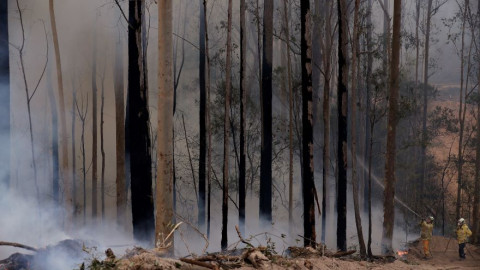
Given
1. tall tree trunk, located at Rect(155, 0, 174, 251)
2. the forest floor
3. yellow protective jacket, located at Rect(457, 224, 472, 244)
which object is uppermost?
tall tree trunk, located at Rect(155, 0, 174, 251)

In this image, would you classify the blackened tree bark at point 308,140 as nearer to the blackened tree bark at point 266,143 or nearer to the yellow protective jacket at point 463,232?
the yellow protective jacket at point 463,232

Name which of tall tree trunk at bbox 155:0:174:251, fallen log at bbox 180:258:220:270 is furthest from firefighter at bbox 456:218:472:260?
fallen log at bbox 180:258:220:270

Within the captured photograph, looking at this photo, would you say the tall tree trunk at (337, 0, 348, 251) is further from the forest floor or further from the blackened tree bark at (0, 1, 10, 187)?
the blackened tree bark at (0, 1, 10, 187)

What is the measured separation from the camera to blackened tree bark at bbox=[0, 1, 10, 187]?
63.2 feet

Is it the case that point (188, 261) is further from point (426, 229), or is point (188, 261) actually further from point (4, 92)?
point (4, 92)

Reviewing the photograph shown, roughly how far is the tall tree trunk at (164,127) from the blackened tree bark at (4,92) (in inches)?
388

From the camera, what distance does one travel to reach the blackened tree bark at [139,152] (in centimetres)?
1692

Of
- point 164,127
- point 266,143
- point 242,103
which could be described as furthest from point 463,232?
point 164,127

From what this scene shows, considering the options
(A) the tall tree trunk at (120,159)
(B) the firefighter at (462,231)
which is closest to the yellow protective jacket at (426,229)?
(B) the firefighter at (462,231)

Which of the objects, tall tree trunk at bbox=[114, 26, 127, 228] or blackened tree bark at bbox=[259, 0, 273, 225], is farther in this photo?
blackened tree bark at bbox=[259, 0, 273, 225]

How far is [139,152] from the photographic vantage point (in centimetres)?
1709

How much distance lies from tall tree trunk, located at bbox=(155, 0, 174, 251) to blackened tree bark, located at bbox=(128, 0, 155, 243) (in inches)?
229

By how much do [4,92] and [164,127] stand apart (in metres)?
10.9

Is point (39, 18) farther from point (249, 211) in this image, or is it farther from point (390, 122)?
point (390, 122)
